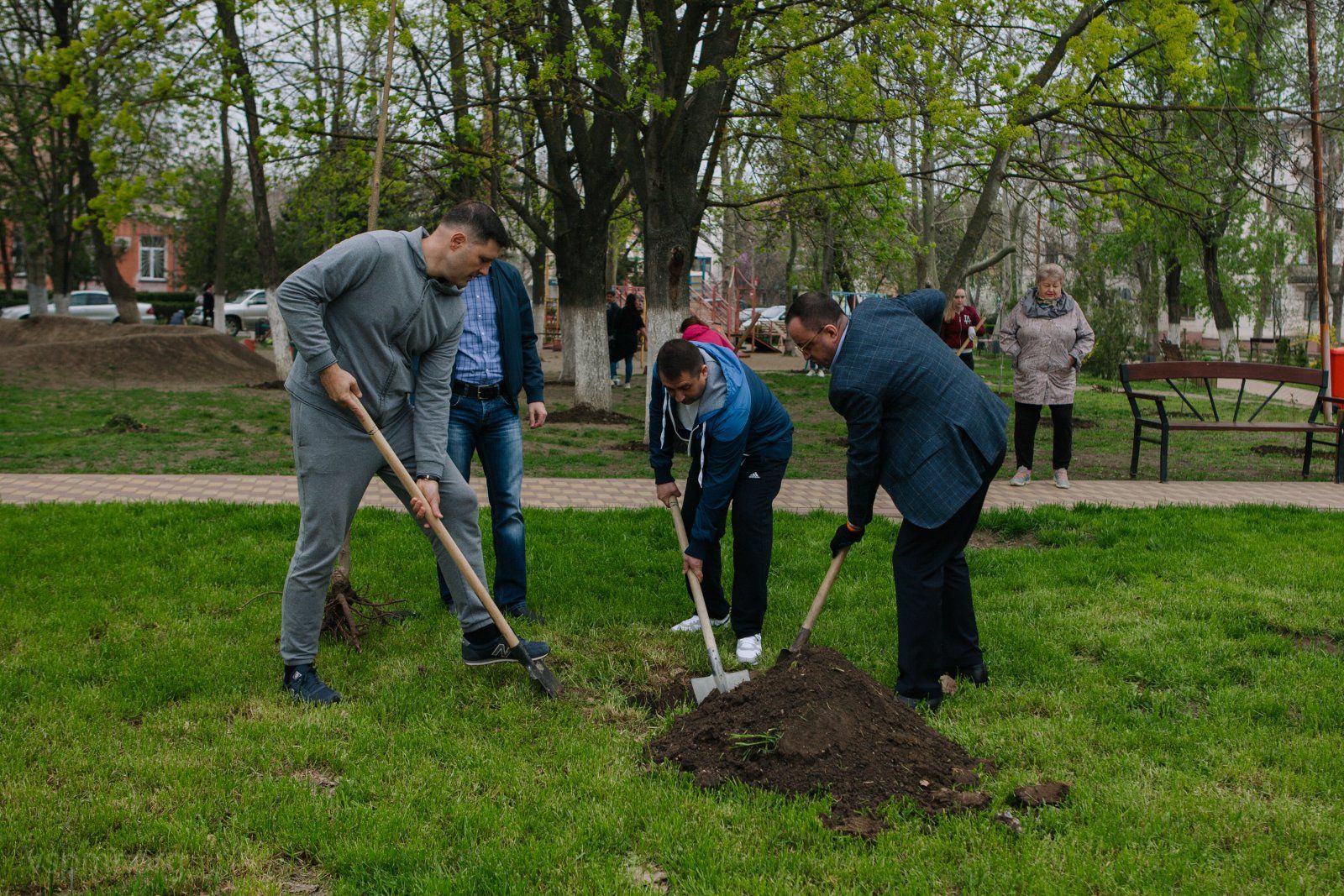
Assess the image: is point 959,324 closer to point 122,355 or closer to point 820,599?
point 820,599

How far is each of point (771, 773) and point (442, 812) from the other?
1.03 meters

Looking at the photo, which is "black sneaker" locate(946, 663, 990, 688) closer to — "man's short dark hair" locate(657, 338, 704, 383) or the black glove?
the black glove

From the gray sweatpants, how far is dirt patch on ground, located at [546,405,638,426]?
921 centimetres

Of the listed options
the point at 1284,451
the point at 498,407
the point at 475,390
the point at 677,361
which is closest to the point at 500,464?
the point at 498,407

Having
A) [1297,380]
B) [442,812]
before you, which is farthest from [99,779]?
[1297,380]

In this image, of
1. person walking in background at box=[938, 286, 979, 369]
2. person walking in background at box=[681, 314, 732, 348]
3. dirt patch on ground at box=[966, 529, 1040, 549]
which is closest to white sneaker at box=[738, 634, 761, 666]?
person walking in background at box=[681, 314, 732, 348]

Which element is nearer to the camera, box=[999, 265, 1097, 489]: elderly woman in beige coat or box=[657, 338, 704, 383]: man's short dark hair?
box=[657, 338, 704, 383]: man's short dark hair

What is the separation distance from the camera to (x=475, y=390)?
5.27 meters

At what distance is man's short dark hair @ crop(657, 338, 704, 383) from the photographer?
4.50 metres

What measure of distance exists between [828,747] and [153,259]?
59.4 metres

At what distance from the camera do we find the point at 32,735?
152 inches

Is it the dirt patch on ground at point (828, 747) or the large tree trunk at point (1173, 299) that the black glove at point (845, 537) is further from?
the large tree trunk at point (1173, 299)

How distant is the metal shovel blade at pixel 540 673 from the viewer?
439cm

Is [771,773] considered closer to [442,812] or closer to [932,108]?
[442,812]
